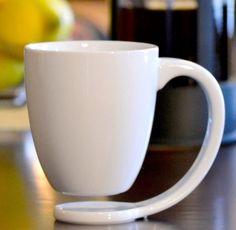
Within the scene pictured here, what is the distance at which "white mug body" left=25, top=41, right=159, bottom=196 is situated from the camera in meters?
0.52

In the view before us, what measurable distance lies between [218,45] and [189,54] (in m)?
0.03

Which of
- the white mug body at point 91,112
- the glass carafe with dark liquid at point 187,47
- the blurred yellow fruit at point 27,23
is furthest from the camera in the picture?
the blurred yellow fruit at point 27,23

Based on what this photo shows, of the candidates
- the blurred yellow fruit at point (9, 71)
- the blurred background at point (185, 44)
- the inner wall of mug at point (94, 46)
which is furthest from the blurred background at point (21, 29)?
the inner wall of mug at point (94, 46)

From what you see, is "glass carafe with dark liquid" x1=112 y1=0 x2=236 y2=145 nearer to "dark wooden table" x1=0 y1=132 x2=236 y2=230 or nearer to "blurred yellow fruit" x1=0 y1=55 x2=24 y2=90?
"dark wooden table" x1=0 y1=132 x2=236 y2=230

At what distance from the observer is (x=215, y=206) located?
609mm

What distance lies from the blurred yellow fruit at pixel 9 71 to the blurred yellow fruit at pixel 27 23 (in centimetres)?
1

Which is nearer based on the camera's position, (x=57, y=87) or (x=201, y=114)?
(x=57, y=87)

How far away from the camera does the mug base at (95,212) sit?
0.55m

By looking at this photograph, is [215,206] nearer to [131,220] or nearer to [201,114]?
[131,220]

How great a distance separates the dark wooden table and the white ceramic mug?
17 millimetres

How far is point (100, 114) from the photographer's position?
53 cm

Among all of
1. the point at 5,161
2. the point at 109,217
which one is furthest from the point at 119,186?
the point at 5,161

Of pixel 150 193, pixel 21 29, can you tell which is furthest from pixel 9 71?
pixel 150 193

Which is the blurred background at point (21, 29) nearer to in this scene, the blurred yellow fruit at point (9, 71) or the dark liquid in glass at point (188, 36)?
the blurred yellow fruit at point (9, 71)
